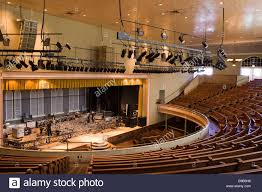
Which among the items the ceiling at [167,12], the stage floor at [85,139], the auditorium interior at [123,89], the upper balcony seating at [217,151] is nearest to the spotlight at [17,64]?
the auditorium interior at [123,89]

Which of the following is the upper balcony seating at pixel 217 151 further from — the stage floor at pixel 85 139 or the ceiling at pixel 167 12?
the stage floor at pixel 85 139

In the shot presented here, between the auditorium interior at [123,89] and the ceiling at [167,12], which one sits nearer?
the auditorium interior at [123,89]

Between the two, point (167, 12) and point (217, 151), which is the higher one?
point (167, 12)

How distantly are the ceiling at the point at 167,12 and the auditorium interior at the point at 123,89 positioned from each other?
0.14 ft

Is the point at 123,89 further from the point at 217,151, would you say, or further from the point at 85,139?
the point at 217,151

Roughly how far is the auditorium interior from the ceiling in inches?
1.7

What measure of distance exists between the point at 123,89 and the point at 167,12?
10367mm

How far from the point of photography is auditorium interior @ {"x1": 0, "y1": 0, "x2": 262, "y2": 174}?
6.22 meters

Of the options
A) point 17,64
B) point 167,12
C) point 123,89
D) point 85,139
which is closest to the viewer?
point 17,64

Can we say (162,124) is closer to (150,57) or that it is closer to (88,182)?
(150,57)

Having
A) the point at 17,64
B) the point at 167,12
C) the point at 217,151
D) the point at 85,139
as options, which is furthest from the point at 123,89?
the point at 217,151

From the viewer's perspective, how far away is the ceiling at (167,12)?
29.8ft

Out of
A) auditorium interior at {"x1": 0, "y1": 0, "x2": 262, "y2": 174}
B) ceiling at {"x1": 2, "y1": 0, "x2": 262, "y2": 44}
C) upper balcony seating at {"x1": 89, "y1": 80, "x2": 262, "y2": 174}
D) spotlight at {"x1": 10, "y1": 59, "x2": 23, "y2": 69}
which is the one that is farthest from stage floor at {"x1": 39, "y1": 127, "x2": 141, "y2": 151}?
ceiling at {"x1": 2, "y1": 0, "x2": 262, "y2": 44}

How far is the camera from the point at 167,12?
1034 cm
